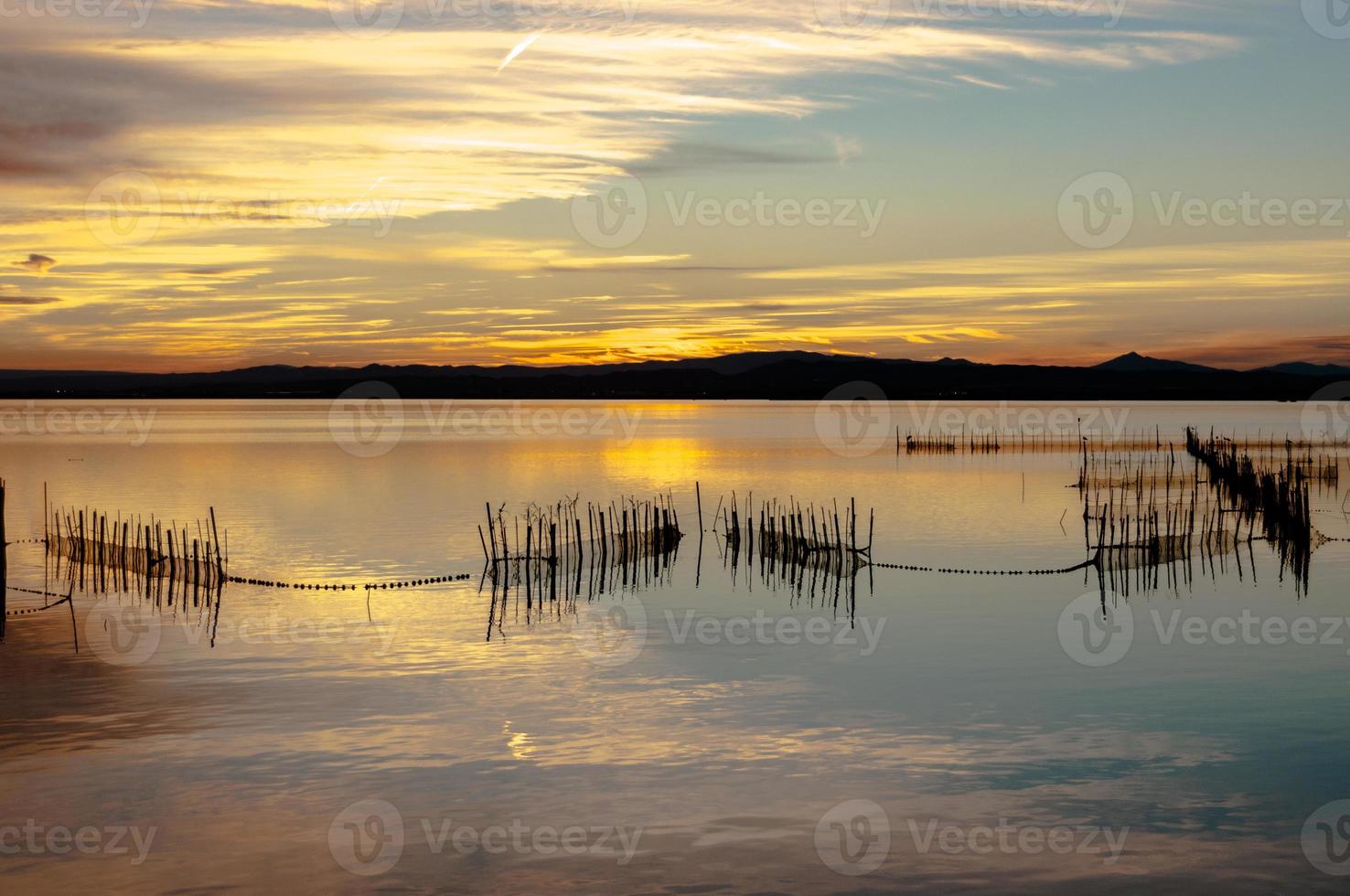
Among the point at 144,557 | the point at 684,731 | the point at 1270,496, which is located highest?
the point at 1270,496

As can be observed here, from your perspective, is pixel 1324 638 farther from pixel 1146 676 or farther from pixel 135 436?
pixel 135 436

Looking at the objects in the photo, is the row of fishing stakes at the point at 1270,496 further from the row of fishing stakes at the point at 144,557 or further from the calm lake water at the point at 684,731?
the row of fishing stakes at the point at 144,557

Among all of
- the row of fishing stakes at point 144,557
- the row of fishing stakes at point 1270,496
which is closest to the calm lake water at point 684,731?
the row of fishing stakes at point 144,557

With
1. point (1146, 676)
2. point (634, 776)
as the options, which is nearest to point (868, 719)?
point (634, 776)

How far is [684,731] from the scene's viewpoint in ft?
50.0

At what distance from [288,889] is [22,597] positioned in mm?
17732

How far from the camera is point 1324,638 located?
21219mm

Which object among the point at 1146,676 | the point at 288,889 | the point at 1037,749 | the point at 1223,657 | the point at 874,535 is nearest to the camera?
the point at 288,889

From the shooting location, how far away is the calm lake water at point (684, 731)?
11156 mm

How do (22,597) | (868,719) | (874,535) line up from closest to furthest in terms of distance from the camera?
1. (868,719)
2. (22,597)
3. (874,535)

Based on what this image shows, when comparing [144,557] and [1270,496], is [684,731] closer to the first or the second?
[144,557]

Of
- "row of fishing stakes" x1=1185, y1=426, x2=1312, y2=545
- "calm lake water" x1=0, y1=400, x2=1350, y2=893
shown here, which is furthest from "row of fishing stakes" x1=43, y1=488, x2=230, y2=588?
"row of fishing stakes" x1=1185, y1=426, x2=1312, y2=545

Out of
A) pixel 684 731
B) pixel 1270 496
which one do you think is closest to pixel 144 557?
pixel 684 731

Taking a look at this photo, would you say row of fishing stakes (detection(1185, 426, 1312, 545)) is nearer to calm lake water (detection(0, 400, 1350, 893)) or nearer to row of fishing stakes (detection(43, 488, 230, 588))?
calm lake water (detection(0, 400, 1350, 893))
